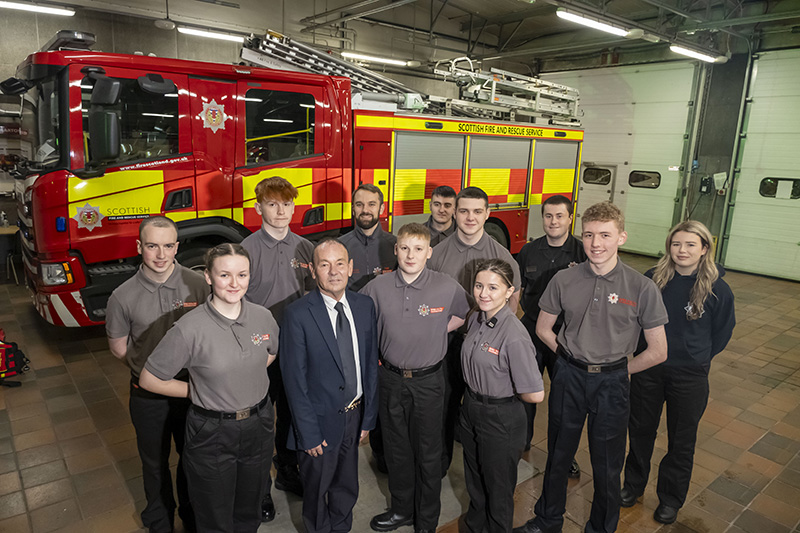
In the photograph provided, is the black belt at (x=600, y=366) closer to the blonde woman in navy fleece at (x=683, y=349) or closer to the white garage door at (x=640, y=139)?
the blonde woman in navy fleece at (x=683, y=349)

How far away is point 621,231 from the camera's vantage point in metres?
2.69

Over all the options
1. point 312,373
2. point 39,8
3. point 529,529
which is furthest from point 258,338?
point 39,8

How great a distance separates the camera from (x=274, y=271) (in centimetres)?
313

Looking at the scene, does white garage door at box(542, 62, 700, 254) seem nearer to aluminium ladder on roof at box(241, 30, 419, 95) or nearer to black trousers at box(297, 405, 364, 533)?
aluminium ladder on roof at box(241, 30, 419, 95)

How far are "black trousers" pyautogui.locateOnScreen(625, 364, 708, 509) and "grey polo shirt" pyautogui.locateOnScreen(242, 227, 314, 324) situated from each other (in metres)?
2.08

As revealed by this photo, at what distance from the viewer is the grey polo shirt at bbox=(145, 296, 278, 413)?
2.11 m

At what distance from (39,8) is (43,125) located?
4752mm

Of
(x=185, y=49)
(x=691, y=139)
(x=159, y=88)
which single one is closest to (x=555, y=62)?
(x=691, y=139)

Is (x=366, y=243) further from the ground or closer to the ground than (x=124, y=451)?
further from the ground

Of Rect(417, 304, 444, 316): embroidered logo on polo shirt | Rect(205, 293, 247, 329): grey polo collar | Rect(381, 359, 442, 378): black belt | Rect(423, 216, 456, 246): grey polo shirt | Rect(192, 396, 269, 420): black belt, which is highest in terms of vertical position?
Rect(423, 216, 456, 246): grey polo shirt


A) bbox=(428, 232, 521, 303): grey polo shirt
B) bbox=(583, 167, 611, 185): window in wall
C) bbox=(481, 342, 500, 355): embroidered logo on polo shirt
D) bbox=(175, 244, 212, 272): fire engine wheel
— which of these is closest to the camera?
bbox=(481, 342, 500, 355): embroidered logo on polo shirt

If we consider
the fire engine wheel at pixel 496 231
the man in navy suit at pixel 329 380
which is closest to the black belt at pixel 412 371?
the man in navy suit at pixel 329 380

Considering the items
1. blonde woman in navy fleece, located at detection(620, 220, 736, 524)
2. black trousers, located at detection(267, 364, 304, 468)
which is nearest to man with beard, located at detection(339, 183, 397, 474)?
black trousers, located at detection(267, 364, 304, 468)

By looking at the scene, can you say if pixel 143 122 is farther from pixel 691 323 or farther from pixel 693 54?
pixel 693 54
